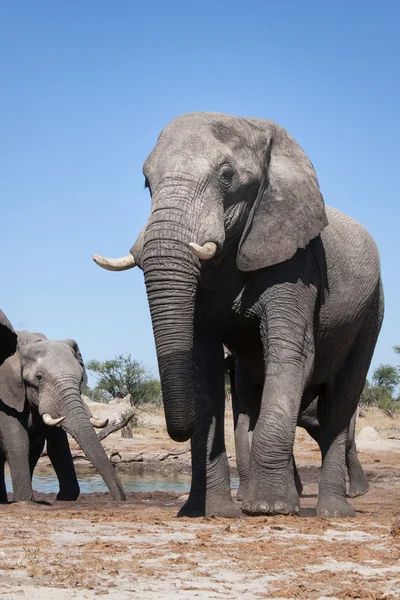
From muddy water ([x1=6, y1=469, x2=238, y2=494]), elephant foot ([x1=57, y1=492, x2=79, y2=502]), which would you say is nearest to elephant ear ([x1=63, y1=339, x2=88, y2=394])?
elephant foot ([x1=57, y1=492, x2=79, y2=502])

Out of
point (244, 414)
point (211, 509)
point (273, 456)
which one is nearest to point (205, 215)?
point (273, 456)

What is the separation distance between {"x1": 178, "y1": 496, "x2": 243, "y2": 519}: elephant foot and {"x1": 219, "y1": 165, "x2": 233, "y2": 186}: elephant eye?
2.08m

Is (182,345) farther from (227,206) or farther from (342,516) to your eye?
(342,516)

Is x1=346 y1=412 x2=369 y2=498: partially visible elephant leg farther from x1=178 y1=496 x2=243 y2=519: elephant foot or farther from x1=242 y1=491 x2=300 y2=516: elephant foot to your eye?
x1=242 y1=491 x2=300 y2=516: elephant foot

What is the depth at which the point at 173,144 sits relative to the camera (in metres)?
6.39

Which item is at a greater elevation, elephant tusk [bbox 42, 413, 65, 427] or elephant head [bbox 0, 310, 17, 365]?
elephant head [bbox 0, 310, 17, 365]

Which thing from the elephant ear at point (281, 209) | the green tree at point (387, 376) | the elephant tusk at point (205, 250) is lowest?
the green tree at point (387, 376)

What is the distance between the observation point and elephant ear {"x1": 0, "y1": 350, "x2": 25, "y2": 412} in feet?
36.1

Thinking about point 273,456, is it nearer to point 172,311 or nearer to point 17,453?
point 172,311

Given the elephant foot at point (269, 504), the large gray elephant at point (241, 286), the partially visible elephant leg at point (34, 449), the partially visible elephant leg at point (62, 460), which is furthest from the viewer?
the partially visible elephant leg at point (34, 449)

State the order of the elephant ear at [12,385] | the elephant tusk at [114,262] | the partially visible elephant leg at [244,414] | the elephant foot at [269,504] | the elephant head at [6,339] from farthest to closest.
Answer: the elephant ear at [12,385], the elephant head at [6,339], the partially visible elephant leg at [244,414], the elephant foot at [269,504], the elephant tusk at [114,262]

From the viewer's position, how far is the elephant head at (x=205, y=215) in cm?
599

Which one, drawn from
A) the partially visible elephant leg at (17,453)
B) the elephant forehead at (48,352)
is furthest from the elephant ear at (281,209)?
the partially visible elephant leg at (17,453)

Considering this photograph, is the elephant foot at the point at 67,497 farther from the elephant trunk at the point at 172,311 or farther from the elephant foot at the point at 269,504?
the elephant trunk at the point at 172,311
